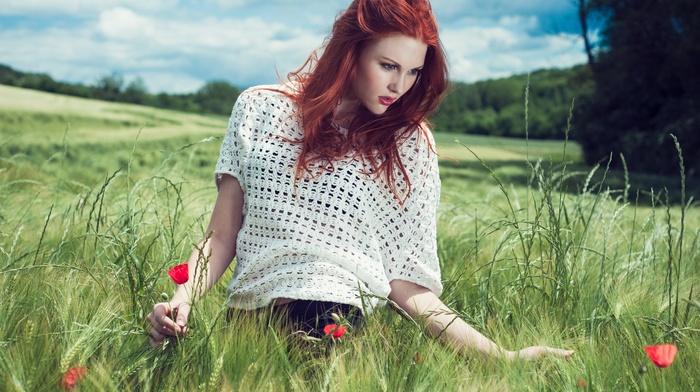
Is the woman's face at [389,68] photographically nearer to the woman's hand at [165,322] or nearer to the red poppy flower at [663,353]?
the woman's hand at [165,322]

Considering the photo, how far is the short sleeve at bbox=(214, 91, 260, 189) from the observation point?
2020mm

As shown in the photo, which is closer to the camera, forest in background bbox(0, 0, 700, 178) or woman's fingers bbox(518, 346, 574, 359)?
woman's fingers bbox(518, 346, 574, 359)

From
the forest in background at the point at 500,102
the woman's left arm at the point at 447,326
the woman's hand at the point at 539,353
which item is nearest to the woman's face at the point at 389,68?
the woman's left arm at the point at 447,326

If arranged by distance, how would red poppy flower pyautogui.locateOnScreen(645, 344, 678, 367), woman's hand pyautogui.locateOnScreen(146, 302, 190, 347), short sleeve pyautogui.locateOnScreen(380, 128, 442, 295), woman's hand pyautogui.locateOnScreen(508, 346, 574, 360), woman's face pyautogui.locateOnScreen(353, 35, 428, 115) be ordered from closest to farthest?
red poppy flower pyautogui.locateOnScreen(645, 344, 678, 367), woman's hand pyautogui.locateOnScreen(146, 302, 190, 347), woman's hand pyautogui.locateOnScreen(508, 346, 574, 360), woman's face pyautogui.locateOnScreen(353, 35, 428, 115), short sleeve pyautogui.locateOnScreen(380, 128, 442, 295)

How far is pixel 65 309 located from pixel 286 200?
24.8 inches

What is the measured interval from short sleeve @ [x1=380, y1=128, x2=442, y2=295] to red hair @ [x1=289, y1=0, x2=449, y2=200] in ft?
0.14

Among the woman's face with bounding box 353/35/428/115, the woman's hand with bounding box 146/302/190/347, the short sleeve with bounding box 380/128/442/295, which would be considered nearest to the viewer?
the woman's hand with bounding box 146/302/190/347

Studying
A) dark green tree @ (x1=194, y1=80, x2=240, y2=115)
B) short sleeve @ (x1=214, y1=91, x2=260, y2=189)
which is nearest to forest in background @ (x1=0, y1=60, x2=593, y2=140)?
dark green tree @ (x1=194, y1=80, x2=240, y2=115)

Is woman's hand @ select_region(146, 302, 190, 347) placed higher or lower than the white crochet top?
lower

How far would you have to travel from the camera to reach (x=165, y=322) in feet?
5.00

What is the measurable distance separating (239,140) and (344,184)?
1.10 feet

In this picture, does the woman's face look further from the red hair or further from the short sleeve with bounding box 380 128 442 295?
the short sleeve with bounding box 380 128 442 295

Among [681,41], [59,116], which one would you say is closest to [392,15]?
[59,116]

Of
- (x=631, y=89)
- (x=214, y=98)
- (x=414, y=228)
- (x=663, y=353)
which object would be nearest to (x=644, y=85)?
(x=631, y=89)
